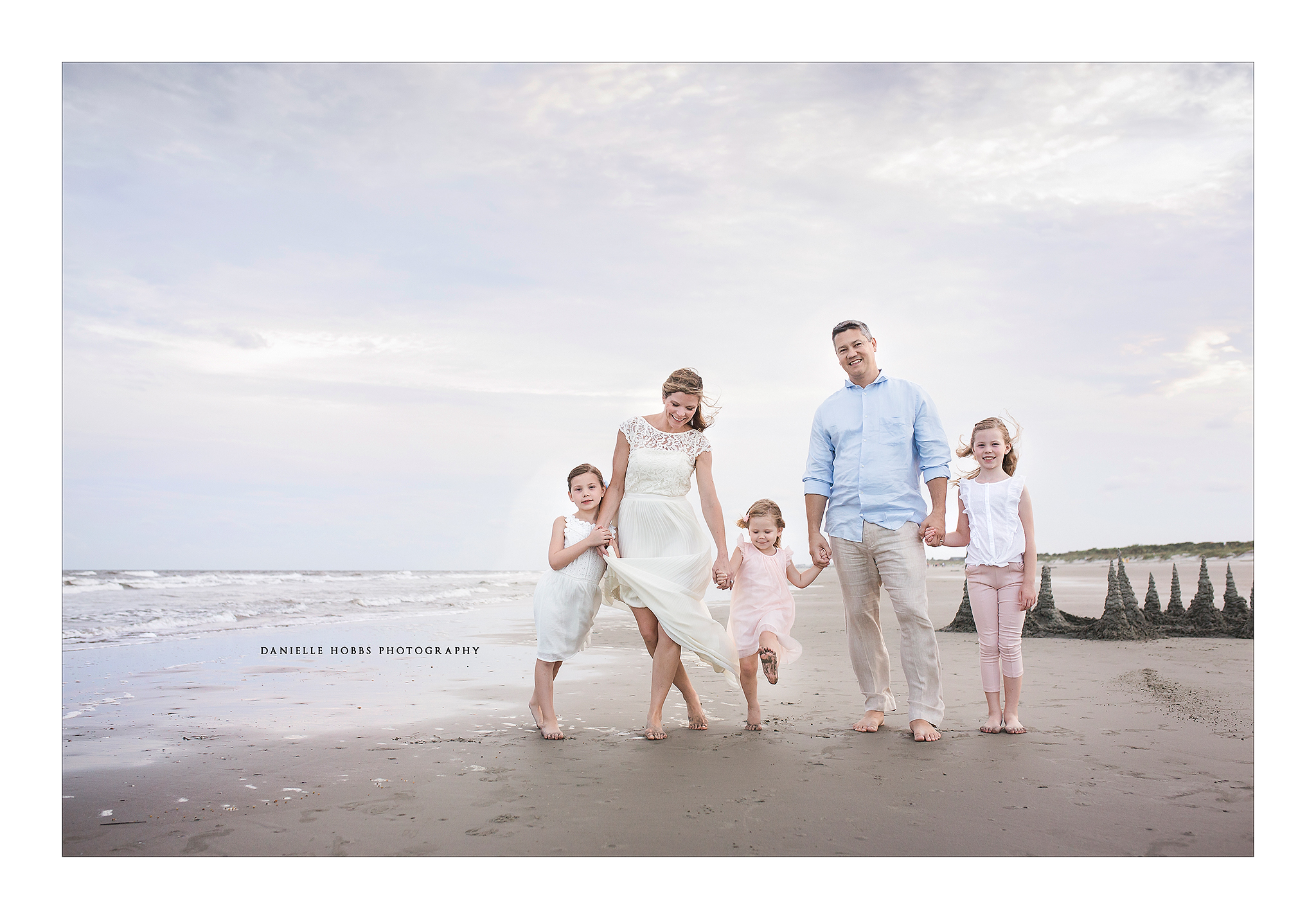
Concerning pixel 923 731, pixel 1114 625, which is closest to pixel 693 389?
pixel 923 731

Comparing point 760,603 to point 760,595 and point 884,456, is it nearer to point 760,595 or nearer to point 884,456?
point 760,595

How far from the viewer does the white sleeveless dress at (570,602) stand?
157 inches

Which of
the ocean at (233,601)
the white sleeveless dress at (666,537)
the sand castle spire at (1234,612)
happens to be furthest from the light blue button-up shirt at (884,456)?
the ocean at (233,601)

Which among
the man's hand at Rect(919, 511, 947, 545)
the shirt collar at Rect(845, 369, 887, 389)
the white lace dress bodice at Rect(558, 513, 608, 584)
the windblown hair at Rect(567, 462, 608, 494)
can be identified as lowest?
the white lace dress bodice at Rect(558, 513, 608, 584)

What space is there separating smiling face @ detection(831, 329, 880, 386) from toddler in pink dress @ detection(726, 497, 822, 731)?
860 millimetres

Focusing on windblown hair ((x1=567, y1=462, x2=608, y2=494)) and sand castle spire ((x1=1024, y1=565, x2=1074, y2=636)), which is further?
sand castle spire ((x1=1024, y1=565, x2=1074, y2=636))

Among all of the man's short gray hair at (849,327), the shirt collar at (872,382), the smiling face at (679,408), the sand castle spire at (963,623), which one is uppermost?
the man's short gray hair at (849,327)

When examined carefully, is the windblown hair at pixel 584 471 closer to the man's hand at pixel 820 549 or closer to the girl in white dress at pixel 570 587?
the girl in white dress at pixel 570 587

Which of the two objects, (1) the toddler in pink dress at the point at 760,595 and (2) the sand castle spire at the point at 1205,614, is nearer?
(1) the toddler in pink dress at the point at 760,595

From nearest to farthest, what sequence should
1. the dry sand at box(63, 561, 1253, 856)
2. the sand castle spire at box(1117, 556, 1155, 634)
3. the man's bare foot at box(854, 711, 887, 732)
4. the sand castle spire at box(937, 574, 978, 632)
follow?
1. the dry sand at box(63, 561, 1253, 856)
2. the man's bare foot at box(854, 711, 887, 732)
3. the sand castle spire at box(1117, 556, 1155, 634)
4. the sand castle spire at box(937, 574, 978, 632)

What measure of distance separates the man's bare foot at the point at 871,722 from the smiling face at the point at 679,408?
5.70ft

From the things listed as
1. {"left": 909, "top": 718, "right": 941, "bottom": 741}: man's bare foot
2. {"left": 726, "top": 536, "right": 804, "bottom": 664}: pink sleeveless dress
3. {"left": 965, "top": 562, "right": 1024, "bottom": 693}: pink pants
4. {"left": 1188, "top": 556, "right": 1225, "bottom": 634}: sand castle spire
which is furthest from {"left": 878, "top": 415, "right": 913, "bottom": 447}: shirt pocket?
{"left": 1188, "top": 556, "right": 1225, "bottom": 634}: sand castle spire

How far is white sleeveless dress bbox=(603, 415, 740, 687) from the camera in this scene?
12.8 ft

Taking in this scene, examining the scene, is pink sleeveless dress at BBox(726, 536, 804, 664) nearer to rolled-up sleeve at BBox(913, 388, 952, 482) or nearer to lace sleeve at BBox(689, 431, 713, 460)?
lace sleeve at BBox(689, 431, 713, 460)
